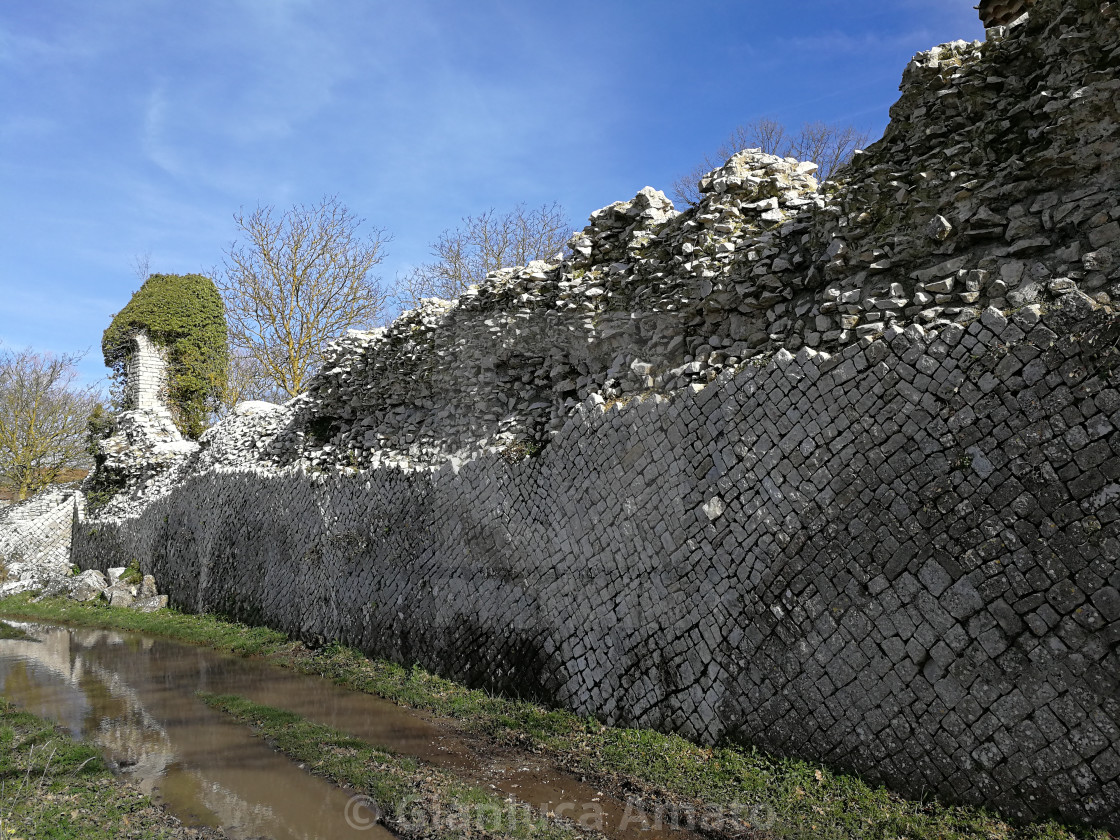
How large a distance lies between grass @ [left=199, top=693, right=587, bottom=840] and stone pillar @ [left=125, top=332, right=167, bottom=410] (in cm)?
1862

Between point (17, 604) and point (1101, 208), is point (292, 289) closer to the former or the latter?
point (17, 604)

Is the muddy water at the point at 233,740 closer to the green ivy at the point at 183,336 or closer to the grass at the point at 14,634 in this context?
the grass at the point at 14,634

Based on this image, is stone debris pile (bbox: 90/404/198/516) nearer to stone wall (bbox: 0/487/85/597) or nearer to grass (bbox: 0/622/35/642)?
stone wall (bbox: 0/487/85/597)

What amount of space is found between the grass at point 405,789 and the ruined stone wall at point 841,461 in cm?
175

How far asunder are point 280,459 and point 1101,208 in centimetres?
1341

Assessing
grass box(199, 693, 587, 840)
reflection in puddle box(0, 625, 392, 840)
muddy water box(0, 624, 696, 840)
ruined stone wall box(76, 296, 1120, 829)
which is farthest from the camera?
Answer: reflection in puddle box(0, 625, 392, 840)

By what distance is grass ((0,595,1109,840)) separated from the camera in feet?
15.6

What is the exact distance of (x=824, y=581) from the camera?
5734 millimetres

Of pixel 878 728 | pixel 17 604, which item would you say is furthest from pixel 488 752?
pixel 17 604

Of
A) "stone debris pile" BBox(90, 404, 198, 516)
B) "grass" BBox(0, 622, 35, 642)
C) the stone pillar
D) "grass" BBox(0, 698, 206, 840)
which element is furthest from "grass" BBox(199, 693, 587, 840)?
the stone pillar

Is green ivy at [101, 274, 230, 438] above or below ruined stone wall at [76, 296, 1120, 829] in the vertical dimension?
above

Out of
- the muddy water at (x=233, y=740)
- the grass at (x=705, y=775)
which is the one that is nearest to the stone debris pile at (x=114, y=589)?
the muddy water at (x=233, y=740)

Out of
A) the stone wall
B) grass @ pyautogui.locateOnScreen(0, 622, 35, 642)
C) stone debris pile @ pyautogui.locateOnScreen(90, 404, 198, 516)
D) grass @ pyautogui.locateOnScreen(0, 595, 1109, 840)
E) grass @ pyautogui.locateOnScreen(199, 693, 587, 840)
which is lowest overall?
grass @ pyautogui.locateOnScreen(199, 693, 587, 840)

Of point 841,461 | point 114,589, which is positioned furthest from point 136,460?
point 841,461
